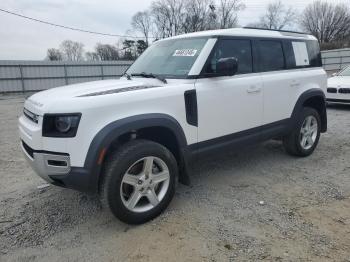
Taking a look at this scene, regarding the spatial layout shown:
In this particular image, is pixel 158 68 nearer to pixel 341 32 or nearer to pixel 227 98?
pixel 227 98

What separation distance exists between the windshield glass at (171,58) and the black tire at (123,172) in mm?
981

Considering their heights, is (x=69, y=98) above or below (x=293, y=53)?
below

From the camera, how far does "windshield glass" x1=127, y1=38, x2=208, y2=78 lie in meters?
3.86

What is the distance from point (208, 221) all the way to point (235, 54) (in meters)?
2.09

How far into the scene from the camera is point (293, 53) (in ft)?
16.4

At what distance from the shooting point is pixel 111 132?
9.64 ft

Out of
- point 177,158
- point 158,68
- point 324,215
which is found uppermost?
point 158,68

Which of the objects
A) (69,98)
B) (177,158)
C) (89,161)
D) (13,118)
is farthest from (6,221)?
(13,118)

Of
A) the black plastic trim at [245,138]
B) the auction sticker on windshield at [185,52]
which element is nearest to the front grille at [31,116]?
the black plastic trim at [245,138]

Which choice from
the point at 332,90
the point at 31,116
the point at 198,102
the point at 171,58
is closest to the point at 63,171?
the point at 31,116

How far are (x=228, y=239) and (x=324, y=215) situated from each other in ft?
3.73

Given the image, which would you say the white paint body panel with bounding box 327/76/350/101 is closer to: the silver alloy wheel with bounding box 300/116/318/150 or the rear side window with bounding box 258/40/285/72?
the silver alloy wheel with bounding box 300/116/318/150

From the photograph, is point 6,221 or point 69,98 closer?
point 69,98

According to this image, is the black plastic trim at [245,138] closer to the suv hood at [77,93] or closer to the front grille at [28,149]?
the suv hood at [77,93]
